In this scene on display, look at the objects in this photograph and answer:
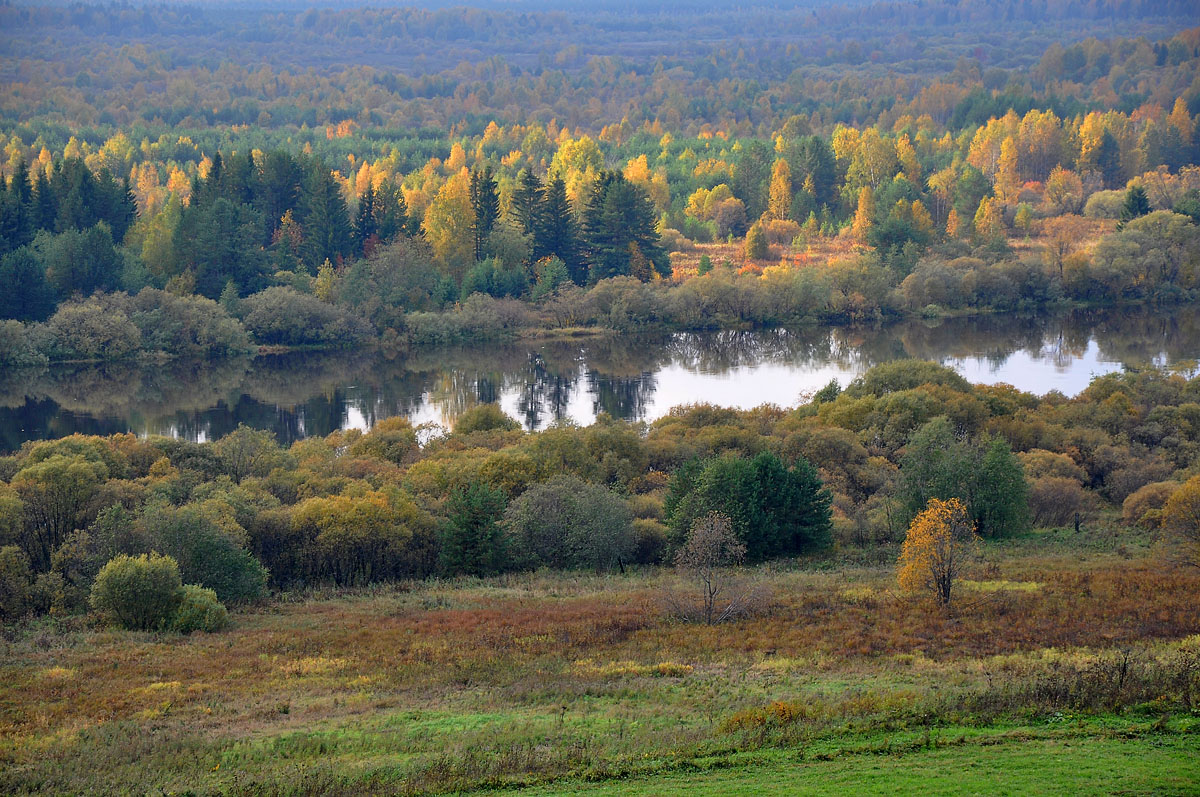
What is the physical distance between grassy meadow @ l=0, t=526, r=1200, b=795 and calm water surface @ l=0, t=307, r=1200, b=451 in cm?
2806

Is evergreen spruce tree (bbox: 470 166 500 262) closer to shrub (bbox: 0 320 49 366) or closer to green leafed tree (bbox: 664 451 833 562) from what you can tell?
shrub (bbox: 0 320 49 366)

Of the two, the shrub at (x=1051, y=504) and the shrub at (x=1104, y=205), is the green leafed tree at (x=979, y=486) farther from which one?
the shrub at (x=1104, y=205)

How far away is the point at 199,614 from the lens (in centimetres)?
2334

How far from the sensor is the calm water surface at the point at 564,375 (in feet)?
178

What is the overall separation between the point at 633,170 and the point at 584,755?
106 meters

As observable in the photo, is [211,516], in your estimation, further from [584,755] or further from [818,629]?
[584,755]

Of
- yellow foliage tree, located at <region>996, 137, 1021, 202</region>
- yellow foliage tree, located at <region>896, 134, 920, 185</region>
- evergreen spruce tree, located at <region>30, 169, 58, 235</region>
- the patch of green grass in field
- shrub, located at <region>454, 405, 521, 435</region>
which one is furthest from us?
yellow foliage tree, located at <region>996, 137, 1021, 202</region>

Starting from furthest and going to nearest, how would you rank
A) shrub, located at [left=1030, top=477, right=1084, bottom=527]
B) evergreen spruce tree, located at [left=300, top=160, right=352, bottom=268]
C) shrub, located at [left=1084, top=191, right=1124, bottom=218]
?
shrub, located at [left=1084, top=191, right=1124, bottom=218], evergreen spruce tree, located at [left=300, top=160, right=352, bottom=268], shrub, located at [left=1030, top=477, right=1084, bottom=527]

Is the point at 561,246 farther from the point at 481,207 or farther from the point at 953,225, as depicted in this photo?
the point at 953,225

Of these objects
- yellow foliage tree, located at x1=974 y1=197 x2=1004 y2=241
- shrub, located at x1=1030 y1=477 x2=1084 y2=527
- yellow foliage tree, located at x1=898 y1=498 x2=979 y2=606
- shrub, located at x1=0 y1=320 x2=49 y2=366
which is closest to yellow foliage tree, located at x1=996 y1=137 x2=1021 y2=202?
yellow foliage tree, located at x1=974 y1=197 x2=1004 y2=241

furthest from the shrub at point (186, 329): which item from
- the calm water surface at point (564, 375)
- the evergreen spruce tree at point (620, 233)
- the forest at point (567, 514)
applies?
the evergreen spruce tree at point (620, 233)

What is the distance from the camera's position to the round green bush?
76.1ft

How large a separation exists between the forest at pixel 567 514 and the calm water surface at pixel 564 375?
0.65 metres

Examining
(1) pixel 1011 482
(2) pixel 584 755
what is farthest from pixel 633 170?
(2) pixel 584 755
